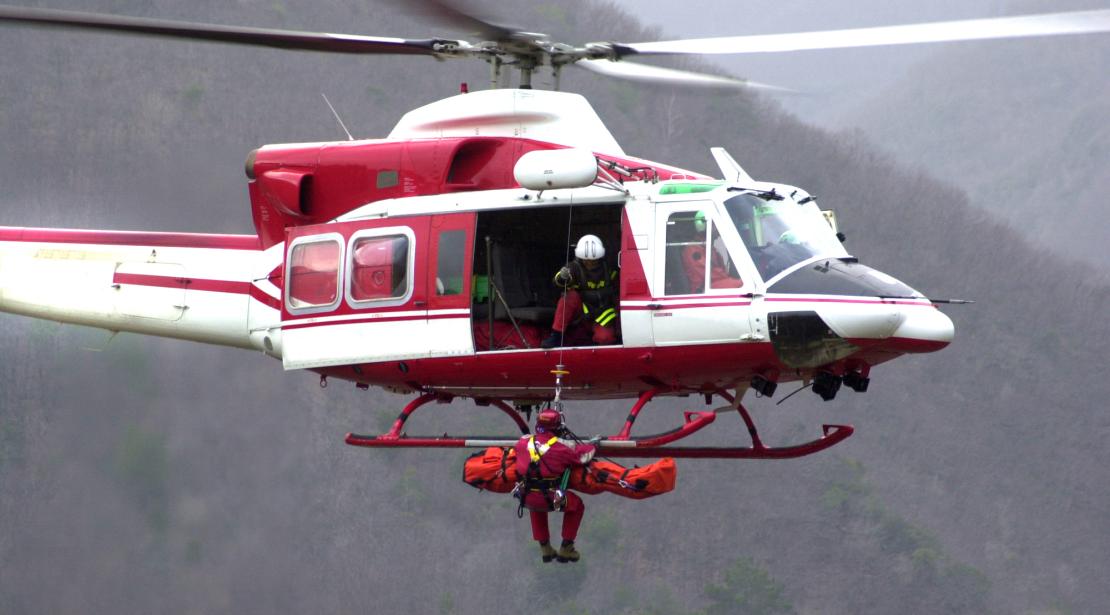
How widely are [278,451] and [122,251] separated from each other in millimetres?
9136

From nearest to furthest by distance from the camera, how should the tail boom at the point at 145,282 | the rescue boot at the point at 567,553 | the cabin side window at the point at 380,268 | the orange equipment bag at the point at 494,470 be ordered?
the orange equipment bag at the point at 494,470 → the rescue boot at the point at 567,553 → the cabin side window at the point at 380,268 → the tail boom at the point at 145,282

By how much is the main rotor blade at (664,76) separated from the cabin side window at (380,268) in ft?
6.85

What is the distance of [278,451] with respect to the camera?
23.8 m

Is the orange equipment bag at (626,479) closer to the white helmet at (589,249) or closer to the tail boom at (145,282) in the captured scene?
the white helmet at (589,249)

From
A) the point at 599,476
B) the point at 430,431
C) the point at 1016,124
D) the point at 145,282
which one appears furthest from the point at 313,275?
the point at 1016,124

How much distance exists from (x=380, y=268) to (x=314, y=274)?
2.06 feet

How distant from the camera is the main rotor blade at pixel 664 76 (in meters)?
13.0

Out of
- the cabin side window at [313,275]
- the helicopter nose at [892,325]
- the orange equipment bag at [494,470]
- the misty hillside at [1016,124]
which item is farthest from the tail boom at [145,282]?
the misty hillside at [1016,124]

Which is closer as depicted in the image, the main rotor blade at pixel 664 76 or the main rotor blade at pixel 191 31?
the main rotor blade at pixel 191 31

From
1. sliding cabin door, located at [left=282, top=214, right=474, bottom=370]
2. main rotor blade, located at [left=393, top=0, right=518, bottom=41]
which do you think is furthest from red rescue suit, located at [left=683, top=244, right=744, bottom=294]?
main rotor blade, located at [left=393, top=0, right=518, bottom=41]

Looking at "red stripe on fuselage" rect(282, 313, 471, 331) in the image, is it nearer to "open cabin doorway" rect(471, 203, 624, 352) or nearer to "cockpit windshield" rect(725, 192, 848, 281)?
"open cabin doorway" rect(471, 203, 624, 352)

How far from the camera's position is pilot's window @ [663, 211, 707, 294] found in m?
12.3

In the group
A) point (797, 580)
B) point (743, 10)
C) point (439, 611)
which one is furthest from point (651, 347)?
point (743, 10)

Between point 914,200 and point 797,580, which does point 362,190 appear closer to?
point 797,580
